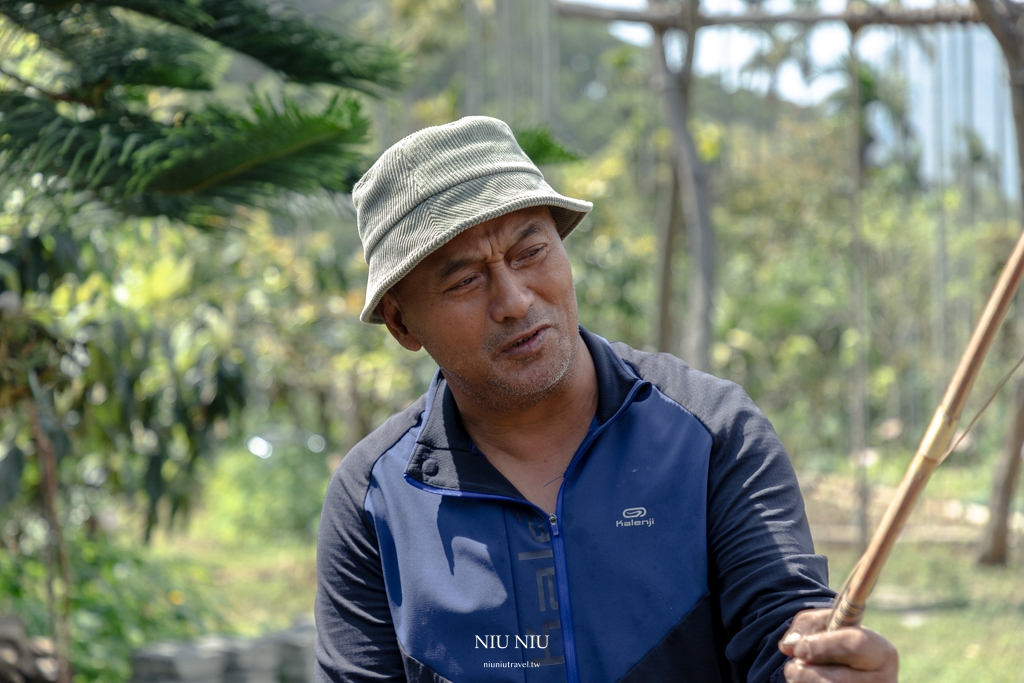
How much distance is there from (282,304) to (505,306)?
572 centimetres

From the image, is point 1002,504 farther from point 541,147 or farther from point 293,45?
point 293,45

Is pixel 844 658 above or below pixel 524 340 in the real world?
below

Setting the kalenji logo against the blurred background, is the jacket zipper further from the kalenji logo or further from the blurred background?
the blurred background

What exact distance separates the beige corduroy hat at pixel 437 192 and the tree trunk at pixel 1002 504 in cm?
540

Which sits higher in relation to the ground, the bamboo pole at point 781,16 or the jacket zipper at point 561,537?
the bamboo pole at point 781,16

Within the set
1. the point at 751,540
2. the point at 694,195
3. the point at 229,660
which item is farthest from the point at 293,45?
the point at 694,195

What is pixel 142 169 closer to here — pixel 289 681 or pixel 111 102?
pixel 111 102

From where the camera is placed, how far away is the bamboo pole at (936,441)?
1.08 metres

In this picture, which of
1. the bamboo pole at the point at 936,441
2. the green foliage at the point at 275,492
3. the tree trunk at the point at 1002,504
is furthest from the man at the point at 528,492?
the green foliage at the point at 275,492

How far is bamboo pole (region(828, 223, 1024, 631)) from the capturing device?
3.55 feet

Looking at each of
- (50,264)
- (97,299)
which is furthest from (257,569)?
(50,264)

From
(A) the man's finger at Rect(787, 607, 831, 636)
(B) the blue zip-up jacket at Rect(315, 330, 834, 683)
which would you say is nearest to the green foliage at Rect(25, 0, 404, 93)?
(B) the blue zip-up jacket at Rect(315, 330, 834, 683)

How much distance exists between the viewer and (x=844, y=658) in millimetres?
1237

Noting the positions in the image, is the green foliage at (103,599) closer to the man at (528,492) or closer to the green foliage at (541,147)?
the green foliage at (541,147)
